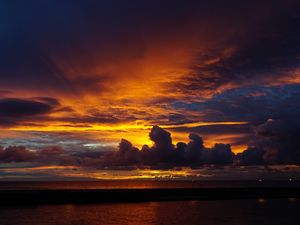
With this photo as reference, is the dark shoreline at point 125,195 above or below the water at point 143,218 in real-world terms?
above

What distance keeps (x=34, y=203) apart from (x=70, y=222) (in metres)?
30.4

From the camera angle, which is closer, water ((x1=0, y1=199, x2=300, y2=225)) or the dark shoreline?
water ((x1=0, y1=199, x2=300, y2=225))

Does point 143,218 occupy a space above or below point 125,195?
below

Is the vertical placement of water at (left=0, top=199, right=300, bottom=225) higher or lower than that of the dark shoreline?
→ lower

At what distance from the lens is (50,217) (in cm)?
5797

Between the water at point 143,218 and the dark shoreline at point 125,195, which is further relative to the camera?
the dark shoreline at point 125,195

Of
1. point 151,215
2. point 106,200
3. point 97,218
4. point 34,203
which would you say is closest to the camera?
point 97,218

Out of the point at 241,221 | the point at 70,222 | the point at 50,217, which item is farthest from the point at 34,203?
the point at 241,221

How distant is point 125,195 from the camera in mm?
93000

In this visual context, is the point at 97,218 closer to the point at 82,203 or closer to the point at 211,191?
the point at 82,203

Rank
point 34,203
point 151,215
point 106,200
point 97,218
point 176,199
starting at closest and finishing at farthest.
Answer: point 97,218 → point 151,215 → point 34,203 → point 106,200 → point 176,199

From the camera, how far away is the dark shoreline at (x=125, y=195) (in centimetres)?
8219

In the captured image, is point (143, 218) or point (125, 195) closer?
point (143, 218)

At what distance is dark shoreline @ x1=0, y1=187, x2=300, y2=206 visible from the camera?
82.2m
